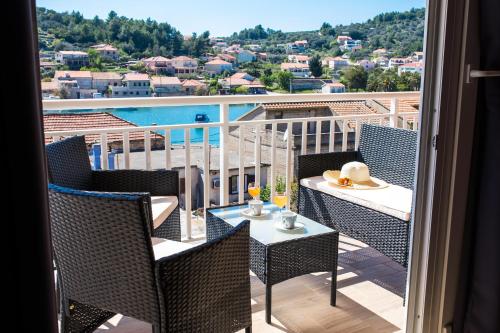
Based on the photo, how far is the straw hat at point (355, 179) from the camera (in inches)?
139

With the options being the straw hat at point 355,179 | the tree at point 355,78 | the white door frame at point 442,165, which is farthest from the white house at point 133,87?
the white door frame at point 442,165

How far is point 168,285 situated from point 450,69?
51.0 inches

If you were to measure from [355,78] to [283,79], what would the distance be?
0.87 m

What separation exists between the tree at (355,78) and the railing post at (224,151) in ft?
5.00

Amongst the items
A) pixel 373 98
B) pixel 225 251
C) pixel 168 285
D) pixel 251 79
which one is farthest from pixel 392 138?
pixel 168 285

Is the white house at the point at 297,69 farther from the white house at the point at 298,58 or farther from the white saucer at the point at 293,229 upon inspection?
the white saucer at the point at 293,229

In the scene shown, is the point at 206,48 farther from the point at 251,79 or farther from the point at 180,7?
the point at 180,7

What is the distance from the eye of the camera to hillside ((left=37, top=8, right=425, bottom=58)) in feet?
13.5

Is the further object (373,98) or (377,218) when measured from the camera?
(373,98)

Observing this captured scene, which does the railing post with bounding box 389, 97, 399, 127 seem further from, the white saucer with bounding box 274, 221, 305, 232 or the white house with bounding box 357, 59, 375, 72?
the white saucer with bounding box 274, 221, 305, 232

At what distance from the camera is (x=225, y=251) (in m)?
1.96

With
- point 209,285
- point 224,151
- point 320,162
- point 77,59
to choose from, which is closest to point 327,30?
point 320,162

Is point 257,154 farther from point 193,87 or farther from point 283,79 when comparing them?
point 283,79

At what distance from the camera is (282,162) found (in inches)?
177
